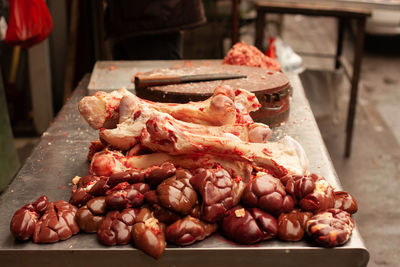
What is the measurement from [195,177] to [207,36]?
398cm

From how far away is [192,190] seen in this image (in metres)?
1.55

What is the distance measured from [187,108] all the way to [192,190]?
0.45 metres

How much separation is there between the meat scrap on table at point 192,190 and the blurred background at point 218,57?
190 cm

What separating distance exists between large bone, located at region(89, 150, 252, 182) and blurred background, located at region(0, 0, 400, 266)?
1939 millimetres

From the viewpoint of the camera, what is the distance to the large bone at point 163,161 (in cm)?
174

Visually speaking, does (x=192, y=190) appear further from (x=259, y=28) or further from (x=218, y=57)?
(x=218, y=57)

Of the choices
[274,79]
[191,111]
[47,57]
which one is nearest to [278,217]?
[191,111]

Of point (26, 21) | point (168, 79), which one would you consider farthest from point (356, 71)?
point (26, 21)

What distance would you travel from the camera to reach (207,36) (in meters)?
5.37

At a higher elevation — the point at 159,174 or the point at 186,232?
the point at 159,174

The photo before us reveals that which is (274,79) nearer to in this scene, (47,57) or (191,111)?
(191,111)

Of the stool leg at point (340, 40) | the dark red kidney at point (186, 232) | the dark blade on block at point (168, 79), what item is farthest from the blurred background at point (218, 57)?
the dark red kidney at point (186, 232)

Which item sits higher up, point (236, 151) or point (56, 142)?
point (236, 151)

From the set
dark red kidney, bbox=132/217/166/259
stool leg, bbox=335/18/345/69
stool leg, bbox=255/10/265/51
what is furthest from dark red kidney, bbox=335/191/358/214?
stool leg, bbox=335/18/345/69
